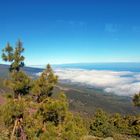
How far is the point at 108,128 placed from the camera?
326 feet

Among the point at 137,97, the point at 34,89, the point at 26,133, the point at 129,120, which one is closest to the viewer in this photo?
the point at 26,133

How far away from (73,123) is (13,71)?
8.37 m

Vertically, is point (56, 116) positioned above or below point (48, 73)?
below

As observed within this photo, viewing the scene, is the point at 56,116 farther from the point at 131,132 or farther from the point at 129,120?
the point at 129,120

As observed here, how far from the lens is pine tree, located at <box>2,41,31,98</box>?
88.2 feet

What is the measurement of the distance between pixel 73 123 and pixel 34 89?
5705 millimetres

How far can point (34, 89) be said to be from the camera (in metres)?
26.6

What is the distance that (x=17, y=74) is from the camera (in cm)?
2723

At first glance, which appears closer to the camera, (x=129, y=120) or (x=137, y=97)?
(x=137, y=97)

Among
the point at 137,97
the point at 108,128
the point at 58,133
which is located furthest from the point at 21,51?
the point at 108,128

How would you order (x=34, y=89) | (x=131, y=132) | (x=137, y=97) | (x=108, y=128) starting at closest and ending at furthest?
(x=34, y=89)
(x=137, y=97)
(x=108, y=128)
(x=131, y=132)

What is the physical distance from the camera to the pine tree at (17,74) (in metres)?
26.9

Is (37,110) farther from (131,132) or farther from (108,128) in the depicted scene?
(131,132)

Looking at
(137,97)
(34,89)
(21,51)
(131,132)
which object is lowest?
(131,132)
